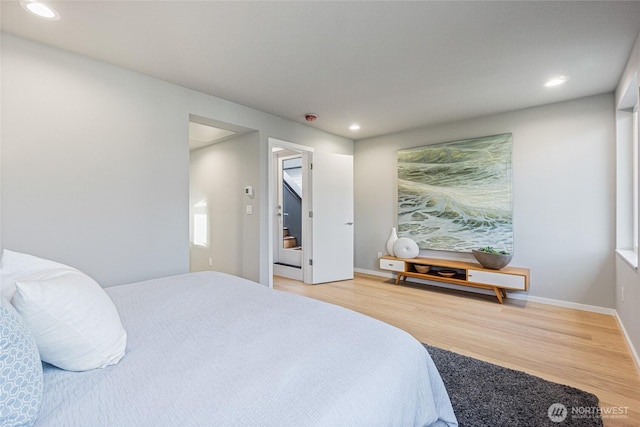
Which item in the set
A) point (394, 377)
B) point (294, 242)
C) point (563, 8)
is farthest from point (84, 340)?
point (294, 242)

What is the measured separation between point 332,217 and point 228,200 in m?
1.60

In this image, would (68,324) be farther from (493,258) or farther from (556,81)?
(556,81)

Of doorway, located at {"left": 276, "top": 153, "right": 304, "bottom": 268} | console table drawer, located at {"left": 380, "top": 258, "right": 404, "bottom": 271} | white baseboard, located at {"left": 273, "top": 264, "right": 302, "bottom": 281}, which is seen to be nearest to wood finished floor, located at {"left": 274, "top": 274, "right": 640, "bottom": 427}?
console table drawer, located at {"left": 380, "top": 258, "right": 404, "bottom": 271}

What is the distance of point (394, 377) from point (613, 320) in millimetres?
3295

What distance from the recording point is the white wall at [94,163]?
2.03 meters

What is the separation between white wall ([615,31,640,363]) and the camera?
2.05 meters

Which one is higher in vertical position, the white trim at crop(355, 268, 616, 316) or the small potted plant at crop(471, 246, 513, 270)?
the small potted plant at crop(471, 246, 513, 270)

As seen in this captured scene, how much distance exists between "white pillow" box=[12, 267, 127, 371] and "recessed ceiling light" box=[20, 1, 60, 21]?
1771mm

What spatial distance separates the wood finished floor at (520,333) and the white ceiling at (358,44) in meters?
2.31

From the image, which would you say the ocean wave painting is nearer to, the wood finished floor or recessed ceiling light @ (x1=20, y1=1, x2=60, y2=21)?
the wood finished floor

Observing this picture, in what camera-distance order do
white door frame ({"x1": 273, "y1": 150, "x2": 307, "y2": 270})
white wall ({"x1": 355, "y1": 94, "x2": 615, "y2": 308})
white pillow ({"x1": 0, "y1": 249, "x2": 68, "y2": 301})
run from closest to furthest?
white pillow ({"x1": 0, "y1": 249, "x2": 68, "y2": 301})
white wall ({"x1": 355, "y1": 94, "x2": 615, "y2": 308})
white door frame ({"x1": 273, "y1": 150, "x2": 307, "y2": 270})

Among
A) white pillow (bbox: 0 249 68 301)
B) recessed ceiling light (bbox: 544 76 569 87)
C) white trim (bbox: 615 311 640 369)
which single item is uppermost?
recessed ceiling light (bbox: 544 76 569 87)

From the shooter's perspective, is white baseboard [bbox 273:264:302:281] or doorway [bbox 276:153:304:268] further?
doorway [bbox 276:153:304:268]

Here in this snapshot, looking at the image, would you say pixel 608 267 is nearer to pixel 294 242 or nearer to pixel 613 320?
pixel 613 320
